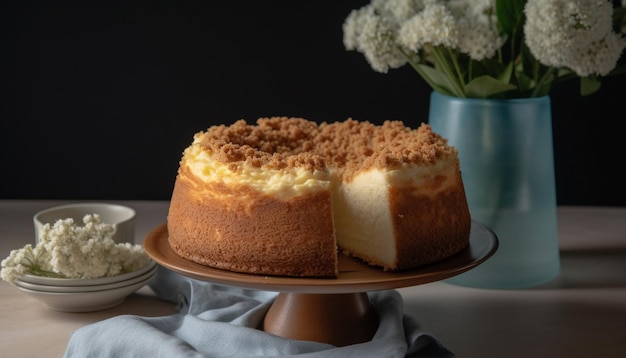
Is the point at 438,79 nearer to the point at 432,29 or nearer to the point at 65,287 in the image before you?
the point at 432,29

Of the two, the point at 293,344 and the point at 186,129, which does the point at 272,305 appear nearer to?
the point at 293,344

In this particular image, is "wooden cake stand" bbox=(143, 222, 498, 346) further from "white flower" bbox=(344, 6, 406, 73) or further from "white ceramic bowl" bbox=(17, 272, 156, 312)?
"white flower" bbox=(344, 6, 406, 73)

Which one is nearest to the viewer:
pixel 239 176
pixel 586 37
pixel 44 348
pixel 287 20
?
pixel 239 176

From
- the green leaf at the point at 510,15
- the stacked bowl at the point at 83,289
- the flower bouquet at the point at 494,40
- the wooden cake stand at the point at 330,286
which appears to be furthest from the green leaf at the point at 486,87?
the stacked bowl at the point at 83,289

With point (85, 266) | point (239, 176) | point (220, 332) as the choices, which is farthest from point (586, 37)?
point (85, 266)

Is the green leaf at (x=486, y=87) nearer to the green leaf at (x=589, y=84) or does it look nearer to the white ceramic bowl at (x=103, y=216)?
the green leaf at (x=589, y=84)

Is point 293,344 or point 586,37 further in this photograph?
point 586,37

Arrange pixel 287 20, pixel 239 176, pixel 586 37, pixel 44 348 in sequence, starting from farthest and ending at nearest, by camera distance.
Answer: pixel 287 20, pixel 586 37, pixel 44 348, pixel 239 176
